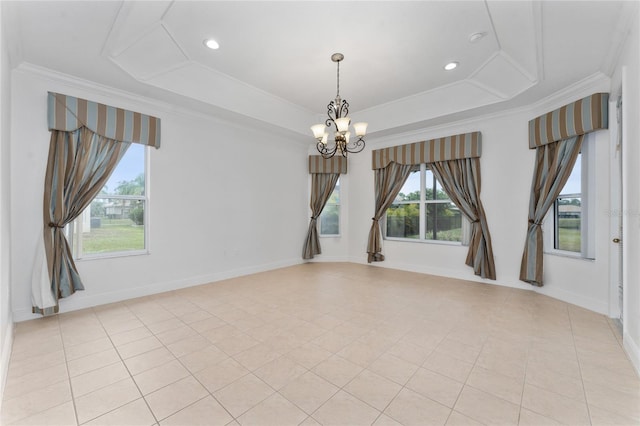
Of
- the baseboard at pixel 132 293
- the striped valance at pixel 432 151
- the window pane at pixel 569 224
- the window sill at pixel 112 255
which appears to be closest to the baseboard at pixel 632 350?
the window pane at pixel 569 224

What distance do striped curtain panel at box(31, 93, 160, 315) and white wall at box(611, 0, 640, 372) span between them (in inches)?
215

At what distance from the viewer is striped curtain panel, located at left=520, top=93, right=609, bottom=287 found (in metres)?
3.37

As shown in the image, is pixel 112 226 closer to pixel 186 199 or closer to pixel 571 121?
pixel 186 199

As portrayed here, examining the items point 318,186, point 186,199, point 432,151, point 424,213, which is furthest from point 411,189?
point 186,199

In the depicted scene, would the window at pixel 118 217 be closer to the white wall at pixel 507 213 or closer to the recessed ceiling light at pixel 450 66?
the white wall at pixel 507 213

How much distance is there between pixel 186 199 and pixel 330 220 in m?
3.25

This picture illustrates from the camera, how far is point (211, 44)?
10.8 feet

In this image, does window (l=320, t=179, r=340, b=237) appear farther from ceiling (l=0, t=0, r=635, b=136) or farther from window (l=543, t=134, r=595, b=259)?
window (l=543, t=134, r=595, b=259)

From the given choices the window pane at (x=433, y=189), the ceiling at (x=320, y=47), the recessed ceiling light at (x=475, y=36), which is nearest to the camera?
the ceiling at (x=320, y=47)

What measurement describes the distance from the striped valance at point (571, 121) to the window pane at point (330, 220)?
3842 mm

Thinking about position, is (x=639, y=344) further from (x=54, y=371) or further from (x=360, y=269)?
(x=54, y=371)

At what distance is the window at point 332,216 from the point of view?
655 cm

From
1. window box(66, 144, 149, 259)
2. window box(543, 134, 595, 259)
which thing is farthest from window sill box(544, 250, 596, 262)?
window box(66, 144, 149, 259)

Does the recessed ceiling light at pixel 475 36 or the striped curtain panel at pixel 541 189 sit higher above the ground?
the recessed ceiling light at pixel 475 36
